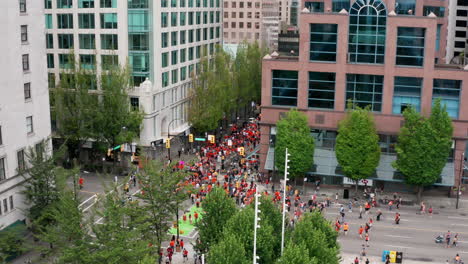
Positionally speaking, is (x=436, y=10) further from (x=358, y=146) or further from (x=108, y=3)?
(x=108, y=3)

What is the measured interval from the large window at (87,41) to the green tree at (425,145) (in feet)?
133

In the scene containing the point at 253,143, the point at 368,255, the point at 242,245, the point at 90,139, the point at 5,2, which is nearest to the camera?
the point at 242,245

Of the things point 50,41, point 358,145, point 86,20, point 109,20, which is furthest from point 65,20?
point 358,145

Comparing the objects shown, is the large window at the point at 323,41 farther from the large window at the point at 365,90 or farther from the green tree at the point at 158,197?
the green tree at the point at 158,197

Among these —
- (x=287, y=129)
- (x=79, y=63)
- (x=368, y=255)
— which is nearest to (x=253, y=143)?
(x=287, y=129)

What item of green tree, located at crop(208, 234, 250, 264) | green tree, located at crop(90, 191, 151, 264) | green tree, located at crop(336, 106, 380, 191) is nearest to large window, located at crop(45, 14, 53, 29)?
green tree, located at crop(336, 106, 380, 191)

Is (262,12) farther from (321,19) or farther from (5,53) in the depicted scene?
(5,53)

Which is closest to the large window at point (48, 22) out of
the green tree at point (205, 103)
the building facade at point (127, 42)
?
the building facade at point (127, 42)

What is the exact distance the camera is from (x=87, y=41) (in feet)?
246

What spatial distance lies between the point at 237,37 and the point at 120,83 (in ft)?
209

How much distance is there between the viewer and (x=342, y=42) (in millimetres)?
65062

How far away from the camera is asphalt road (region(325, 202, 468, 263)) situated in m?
50.1

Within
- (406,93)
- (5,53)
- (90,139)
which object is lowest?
(90,139)

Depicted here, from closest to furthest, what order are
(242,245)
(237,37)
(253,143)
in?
(242,245) → (253,143) → (237,37)
